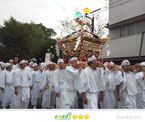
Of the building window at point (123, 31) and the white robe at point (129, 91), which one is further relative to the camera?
the building window at point (123, 31)

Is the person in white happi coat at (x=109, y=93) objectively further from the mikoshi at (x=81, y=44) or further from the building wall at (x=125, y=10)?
the building wall at (x=125, y=10)

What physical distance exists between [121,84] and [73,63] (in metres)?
1.55

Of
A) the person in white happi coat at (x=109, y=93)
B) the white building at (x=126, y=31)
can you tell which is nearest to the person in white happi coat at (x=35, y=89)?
the person in white happi coat at (x=109, y=93)

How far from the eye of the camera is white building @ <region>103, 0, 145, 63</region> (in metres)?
10.3

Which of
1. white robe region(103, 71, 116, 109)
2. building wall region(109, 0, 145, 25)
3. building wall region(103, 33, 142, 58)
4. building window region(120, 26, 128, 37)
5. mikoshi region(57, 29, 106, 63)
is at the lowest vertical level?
white robe region(103, 71, 116, 109)

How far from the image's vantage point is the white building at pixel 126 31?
33.7ft

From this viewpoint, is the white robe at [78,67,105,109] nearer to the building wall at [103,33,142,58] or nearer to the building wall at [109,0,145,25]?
the building wall at [103,33,142,58]

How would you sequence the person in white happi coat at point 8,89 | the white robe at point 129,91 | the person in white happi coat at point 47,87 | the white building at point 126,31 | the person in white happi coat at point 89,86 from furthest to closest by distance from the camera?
1. the white building at point 126,31
2. the person in white happi coat at point 8,89
3. the person in white happi coat at point 47,87
4. the white robe at point 129,91
5. the person in white happi coat at point 89,86

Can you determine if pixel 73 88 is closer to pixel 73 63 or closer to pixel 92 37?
pixel 73 63

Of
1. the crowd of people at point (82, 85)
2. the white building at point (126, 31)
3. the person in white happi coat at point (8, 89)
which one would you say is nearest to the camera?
the crowd of people at point (82, 85)

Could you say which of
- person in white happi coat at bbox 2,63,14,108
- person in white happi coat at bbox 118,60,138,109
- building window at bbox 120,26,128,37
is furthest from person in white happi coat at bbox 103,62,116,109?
building window at bbox 120,26,128,37

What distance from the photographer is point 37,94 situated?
6.64 m

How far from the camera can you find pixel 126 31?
1194 cm

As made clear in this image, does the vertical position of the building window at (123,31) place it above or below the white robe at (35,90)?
above
